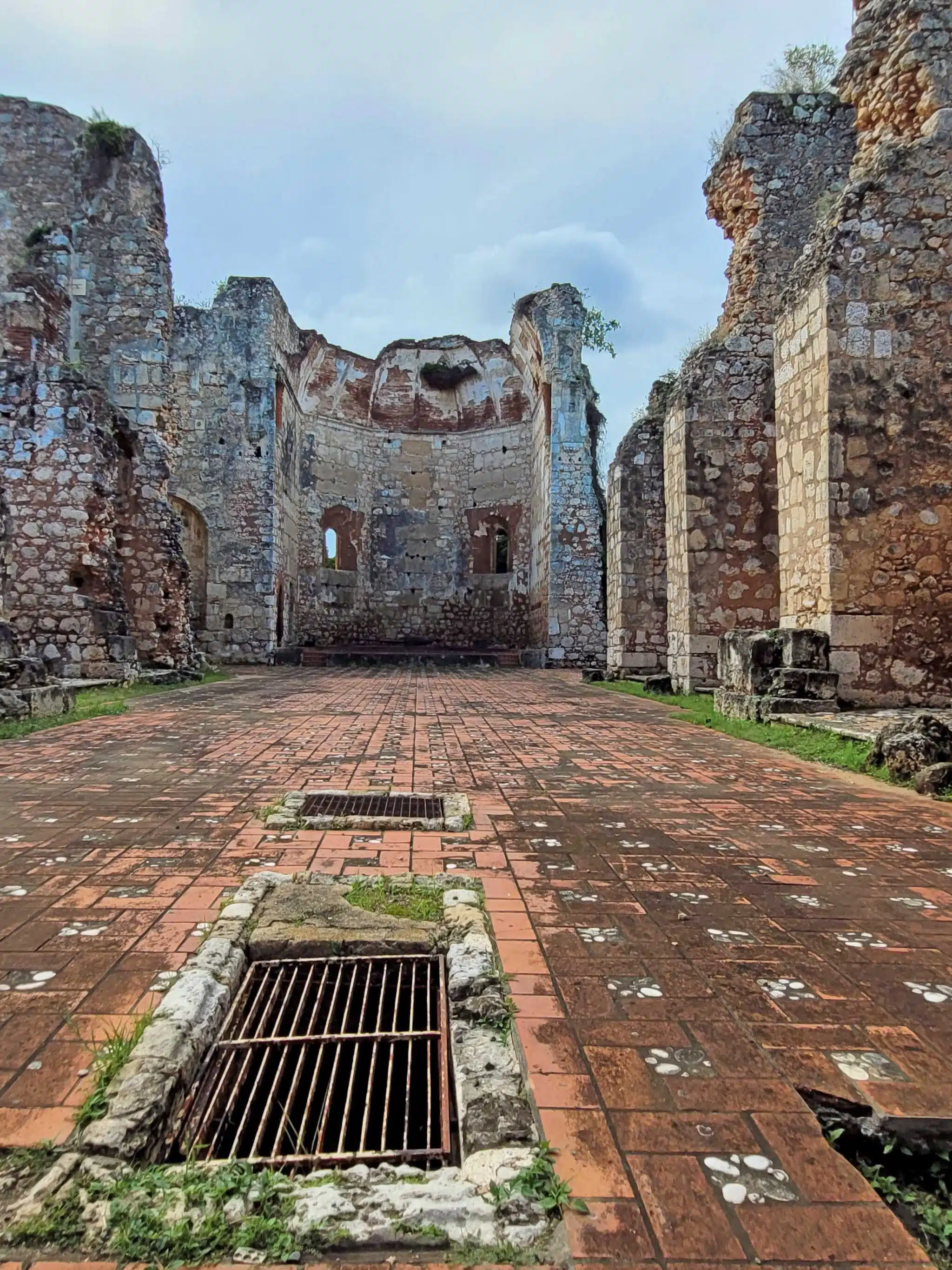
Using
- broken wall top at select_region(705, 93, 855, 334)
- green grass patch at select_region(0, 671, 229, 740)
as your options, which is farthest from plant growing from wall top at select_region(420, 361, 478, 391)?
green grass patch at select_region(0, 671, 229, 740)

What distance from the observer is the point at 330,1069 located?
6.22ft

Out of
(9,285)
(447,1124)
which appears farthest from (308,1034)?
(9,285)

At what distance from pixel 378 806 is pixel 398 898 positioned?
1482 millimetres

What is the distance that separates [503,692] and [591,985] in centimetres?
1024

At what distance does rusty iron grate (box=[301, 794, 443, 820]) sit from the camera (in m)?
4.09

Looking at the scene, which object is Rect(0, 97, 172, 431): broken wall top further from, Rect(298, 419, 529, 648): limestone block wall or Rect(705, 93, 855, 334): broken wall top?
Rect(298, 419, 529, 648): limestone block wall

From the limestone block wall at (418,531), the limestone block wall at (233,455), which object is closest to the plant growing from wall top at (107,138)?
the limestone block wall at (233,455)

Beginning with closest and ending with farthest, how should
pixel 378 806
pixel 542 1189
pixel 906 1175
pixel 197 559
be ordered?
pixel 542 1189, pixel 906 1175, pixel 378 806, pixel 197 559

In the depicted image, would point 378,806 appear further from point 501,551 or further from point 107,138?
point 501,551

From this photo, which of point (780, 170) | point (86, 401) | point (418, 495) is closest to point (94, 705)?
point (86, 401)

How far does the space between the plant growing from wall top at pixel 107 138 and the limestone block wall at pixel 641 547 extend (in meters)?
9.96

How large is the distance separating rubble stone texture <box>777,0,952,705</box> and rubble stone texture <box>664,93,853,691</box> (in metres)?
2.65

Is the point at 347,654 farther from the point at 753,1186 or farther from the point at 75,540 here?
the point at 753,1186

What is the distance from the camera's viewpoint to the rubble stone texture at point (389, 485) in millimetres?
19875
